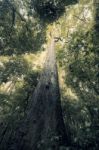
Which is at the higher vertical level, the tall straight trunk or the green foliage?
the green foliage

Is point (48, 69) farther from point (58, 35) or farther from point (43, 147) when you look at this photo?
point (43, 147)

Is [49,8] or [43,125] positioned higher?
[49,8]

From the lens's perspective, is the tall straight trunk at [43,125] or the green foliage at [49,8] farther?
the green foliage at [49,8]

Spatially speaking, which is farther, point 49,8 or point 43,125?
point 49,8

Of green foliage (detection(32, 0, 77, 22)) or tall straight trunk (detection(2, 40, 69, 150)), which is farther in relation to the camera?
green foliage (detection(32, 0, 77, 22))

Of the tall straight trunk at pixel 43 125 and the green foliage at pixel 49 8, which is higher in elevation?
the green foliage at pixel 49 8

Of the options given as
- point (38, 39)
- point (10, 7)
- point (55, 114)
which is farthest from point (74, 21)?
point (55, 114)

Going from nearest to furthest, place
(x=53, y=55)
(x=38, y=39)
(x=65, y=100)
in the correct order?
(x=65, y=100) < (x=53, y=55) < (x=38, y=39)

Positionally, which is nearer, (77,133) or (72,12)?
(77,133)
